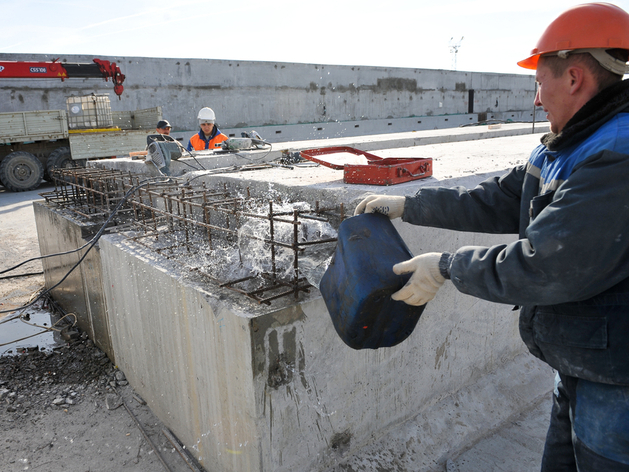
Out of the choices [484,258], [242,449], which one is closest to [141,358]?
[242,449]

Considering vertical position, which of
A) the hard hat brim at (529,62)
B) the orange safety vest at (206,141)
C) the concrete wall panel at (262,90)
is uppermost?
the concrete wall panel at (262,90)

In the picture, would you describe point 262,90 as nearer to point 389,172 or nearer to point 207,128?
point 207,128

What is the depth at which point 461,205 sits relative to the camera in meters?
1.98

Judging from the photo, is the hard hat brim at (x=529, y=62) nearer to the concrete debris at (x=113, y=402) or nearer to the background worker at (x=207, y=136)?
the concrete debris at (x=113, y=402)

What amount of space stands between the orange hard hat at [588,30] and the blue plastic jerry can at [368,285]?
87 centimetres

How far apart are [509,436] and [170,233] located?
8.72 ft

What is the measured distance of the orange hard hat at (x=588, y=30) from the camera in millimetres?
1451

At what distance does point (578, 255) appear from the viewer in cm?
127

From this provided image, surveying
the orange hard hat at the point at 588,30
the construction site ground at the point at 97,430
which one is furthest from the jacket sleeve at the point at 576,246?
the construction site ground at the point at 97,430

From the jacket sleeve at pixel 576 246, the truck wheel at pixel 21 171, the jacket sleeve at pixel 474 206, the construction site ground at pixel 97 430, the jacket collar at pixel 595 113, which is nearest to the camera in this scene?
the jacket sleeve at pixel 576 246

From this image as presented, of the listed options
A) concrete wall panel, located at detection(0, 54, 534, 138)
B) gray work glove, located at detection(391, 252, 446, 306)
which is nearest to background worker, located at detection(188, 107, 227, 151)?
gray work glove, located at detection(391, 252, 446, 306)

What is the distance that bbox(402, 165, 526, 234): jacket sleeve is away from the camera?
1974 mm

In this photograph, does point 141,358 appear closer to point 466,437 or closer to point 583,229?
point 466,437

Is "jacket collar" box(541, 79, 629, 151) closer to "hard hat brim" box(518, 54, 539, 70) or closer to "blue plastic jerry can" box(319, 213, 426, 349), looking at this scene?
"hard hat brim" box(518, 54, 539, 70)
